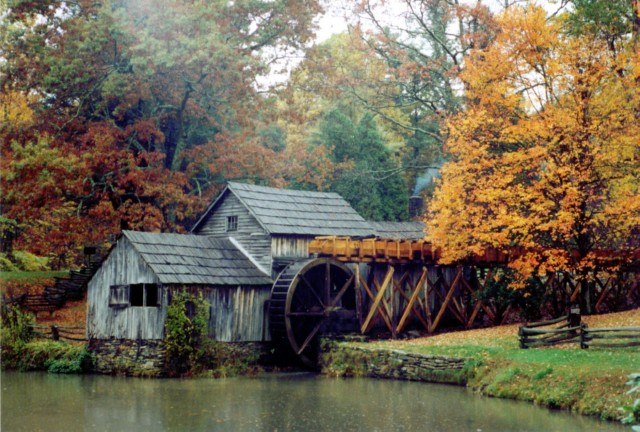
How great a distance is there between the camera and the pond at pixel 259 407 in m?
16.9

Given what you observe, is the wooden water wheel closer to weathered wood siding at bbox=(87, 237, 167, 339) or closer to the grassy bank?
the grassy bank

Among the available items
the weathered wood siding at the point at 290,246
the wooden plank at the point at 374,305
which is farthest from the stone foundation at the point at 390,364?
the weathered wood siding at the point at 290,246

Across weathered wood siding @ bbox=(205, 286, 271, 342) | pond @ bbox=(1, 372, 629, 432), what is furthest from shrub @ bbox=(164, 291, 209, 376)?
pond @ bbox=(1, 372, 629, 432)

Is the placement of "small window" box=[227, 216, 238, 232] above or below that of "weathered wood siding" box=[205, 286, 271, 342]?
above

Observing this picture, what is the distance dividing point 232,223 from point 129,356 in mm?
6987

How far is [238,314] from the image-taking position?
91.9ft

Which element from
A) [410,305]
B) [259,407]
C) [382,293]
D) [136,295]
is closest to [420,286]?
[410,305]

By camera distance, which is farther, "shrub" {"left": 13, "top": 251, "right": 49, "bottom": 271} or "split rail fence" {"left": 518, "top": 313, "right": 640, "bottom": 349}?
"shrub" {"left": 13, "top": 251, "right": 49, "bottom": 271}

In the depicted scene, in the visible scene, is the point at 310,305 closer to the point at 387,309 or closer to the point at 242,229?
the point at 387,309

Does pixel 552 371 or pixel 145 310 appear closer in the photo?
pixel 552 371

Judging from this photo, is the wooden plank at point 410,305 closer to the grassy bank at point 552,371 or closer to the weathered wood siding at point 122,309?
the grassy bank at point 552,371

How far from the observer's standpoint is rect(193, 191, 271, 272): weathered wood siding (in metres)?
29.9

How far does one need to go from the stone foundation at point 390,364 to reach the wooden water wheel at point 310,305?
153 centimetres

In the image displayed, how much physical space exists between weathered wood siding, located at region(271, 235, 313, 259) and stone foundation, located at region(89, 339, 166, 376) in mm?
5831
